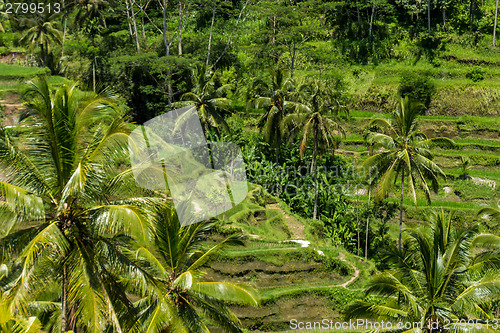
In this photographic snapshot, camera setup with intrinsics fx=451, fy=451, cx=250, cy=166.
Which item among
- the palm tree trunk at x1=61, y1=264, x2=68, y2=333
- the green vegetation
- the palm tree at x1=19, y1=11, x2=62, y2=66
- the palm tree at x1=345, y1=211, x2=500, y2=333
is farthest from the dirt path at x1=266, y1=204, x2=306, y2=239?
the palm tree at x1=19, y1=11, x2=62, y2=66

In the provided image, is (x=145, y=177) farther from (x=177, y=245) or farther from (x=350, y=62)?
(x=350, y=62)

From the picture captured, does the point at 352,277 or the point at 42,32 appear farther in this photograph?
the point at 42,32

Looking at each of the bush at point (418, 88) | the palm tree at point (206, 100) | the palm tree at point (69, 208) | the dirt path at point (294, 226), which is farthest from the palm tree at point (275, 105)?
the palm tree at point (69, 208)

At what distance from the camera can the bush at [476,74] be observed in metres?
34.1

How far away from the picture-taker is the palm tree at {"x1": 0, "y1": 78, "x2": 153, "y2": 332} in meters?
7.01

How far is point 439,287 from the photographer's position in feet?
31.7

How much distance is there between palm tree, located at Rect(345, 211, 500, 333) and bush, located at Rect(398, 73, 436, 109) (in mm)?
24703

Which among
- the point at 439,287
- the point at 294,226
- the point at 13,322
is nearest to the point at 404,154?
the point at 294,226

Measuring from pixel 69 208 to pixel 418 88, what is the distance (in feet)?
103

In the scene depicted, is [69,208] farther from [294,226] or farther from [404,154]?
[294,226]

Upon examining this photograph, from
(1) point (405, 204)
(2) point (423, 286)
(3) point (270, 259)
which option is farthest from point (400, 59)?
(2) point (423, 286)

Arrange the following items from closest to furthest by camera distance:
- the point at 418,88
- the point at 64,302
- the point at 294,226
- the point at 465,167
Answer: the point at 64,302, the point at 294,226, the point at 465,167, the point at 418,88

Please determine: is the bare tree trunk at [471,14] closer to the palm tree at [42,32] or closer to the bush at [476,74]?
the bush at [476,74]

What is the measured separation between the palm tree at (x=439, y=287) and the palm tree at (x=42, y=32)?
25.9 m
